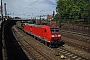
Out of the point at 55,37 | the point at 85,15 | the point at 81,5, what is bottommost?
the point at 55,37

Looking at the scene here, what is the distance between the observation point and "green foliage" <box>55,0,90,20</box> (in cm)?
4773

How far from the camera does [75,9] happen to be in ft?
173

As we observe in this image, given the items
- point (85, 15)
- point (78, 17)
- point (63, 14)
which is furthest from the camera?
point (63, 14)

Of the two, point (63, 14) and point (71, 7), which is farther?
point (63, 14)

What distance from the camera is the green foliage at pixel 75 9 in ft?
157

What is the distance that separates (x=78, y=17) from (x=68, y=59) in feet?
118

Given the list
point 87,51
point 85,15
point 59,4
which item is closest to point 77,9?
point 85,15

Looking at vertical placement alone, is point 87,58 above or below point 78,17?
below

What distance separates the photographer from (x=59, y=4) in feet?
217

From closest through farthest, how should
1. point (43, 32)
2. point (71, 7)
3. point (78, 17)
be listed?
point (43, 32), point (78, 17), point (71, 7)

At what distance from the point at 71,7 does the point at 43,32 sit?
3286 centimetres

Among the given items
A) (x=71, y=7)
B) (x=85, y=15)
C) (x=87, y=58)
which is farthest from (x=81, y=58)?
(x=71, y=7)

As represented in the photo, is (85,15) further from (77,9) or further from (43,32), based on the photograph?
(43,32)

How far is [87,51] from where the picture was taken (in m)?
20.0
